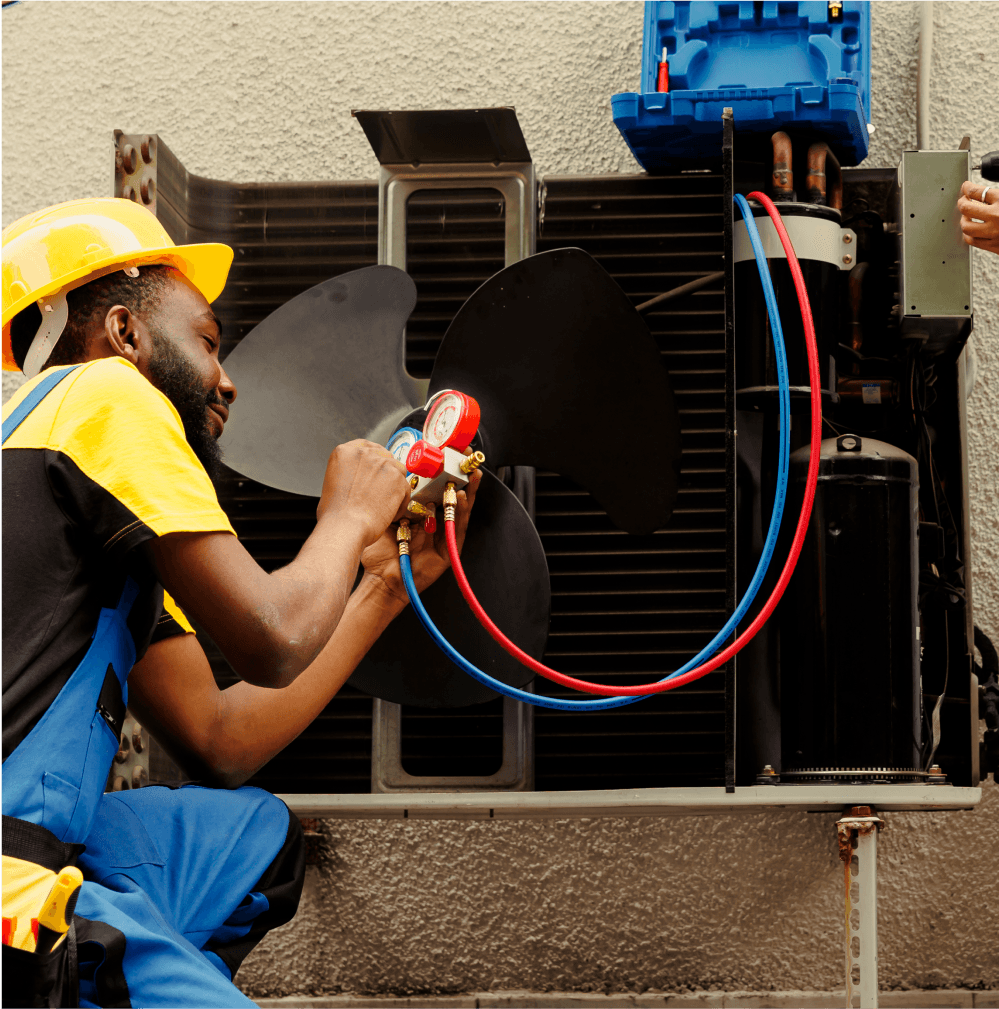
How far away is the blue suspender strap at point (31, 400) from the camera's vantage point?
4.39ft

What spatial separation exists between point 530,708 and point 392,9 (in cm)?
182

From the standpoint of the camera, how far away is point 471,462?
185 cm

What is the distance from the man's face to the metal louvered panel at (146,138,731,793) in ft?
1.84

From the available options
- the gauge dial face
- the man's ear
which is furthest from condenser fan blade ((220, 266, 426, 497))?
the man's ear

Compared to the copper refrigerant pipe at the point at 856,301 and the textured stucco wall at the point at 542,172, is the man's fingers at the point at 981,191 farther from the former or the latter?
the textured stucco wall at the point at 542,172

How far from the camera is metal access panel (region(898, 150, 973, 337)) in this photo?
210cm

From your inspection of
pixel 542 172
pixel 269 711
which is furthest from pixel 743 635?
pixel 542 172

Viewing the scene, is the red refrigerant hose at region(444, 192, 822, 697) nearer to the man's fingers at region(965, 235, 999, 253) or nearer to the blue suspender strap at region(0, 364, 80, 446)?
the man's fingers at region(965, 235, 999, 253)

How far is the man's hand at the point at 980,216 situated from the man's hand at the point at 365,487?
1157mm

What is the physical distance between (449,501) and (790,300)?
768mm

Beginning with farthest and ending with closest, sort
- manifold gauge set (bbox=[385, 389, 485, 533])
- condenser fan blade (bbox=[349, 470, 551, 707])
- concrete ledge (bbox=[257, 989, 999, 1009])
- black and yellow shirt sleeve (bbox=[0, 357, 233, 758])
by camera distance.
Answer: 1. concrete ledge (bbox=[257, 989, 999, 1009])
2. condenser fan blade (bbox=[349, 470, 551, 707])
3. manifold gauge set (bbox=[385, 389, 485, 533])
4. black and yellow shirt sleeve (bbox=[0, 357, 233, 758])

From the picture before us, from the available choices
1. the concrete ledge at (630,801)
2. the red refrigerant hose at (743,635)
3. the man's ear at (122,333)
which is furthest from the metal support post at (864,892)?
the man's ear at (122,333)

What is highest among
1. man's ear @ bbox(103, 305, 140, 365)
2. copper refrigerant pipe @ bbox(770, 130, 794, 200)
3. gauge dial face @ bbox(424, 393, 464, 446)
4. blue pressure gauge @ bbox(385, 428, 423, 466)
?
copper refrigerant pipe @ bbox(770, 130, 794, 200)

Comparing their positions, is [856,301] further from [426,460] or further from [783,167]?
[426,460]
